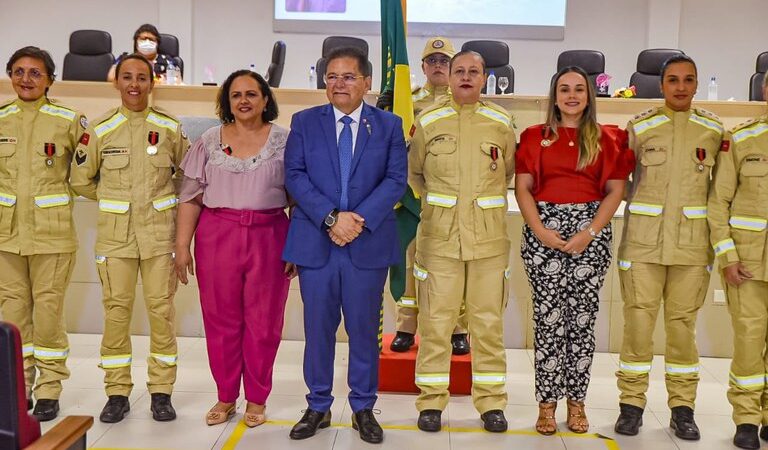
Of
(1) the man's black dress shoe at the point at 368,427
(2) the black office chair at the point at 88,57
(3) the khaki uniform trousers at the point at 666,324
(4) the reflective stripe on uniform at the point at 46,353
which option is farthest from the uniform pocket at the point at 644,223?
(2) the black office chair at the point at 88,57

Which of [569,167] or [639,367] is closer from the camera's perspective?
[569,167]

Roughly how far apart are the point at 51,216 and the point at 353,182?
4.25 ft

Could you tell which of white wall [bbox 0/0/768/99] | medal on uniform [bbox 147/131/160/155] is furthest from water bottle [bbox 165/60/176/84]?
medal on uniform [bbox 147/131/160/155]

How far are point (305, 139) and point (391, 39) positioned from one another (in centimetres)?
87

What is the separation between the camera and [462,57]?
3.36 meters

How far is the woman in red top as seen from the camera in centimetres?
328

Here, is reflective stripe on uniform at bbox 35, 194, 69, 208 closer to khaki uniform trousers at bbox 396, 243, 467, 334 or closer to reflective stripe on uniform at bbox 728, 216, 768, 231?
khaki uniform trousers at bbox 396, 243, 467, 334

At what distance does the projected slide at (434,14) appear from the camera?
9.73 metres

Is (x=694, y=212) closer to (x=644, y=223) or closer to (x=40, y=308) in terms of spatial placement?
(x=644, y=223)

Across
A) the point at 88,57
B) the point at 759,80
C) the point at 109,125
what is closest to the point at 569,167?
the point at 109,125

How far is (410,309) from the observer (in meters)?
4.19

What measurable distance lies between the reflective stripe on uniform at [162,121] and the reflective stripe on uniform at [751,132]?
232cm

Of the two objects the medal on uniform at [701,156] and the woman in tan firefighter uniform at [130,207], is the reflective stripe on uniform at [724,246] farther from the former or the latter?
the woman in tan firefighter uniform at [130,207]

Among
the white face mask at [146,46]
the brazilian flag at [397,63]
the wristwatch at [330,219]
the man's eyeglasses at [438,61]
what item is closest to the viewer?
the wristwatch at [330,219]
